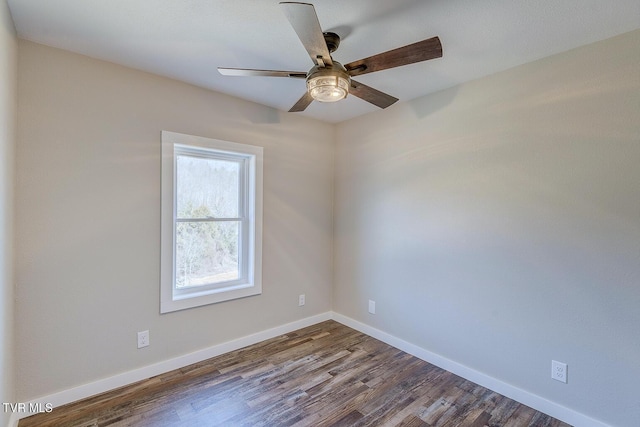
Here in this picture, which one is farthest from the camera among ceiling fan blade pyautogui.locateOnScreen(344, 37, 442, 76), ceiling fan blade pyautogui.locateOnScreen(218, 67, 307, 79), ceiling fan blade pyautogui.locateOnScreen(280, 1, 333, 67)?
ceiling fan blade pyautogui.locateOnScreen(218, 67, 307, 79)

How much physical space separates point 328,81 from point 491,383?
8.26 feet

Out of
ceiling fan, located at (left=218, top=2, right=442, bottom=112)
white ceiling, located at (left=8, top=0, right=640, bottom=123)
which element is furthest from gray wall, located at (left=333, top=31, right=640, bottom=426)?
ceiling fan, located at (left=218, top=2, right=442, bottom=112)

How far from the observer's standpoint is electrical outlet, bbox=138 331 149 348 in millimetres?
2345

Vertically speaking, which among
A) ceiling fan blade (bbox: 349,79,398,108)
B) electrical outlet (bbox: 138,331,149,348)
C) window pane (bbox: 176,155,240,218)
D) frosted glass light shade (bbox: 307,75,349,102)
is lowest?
electrical outlet (bbox: 138,331,149,348)

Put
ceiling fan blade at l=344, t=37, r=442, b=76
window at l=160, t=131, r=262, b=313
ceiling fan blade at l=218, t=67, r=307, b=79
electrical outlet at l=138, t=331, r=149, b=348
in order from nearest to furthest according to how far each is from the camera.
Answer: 1. ceiling fan blade at l=344, t=37, r=442, b=76
2. ceiling fan blade at l=218, t=67, r=307, b=79
3. electrical outlet at l=138, t=331, r=149, b=348
4. window at l=160, t=131, r=262, b=313

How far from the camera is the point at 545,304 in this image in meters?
2.06

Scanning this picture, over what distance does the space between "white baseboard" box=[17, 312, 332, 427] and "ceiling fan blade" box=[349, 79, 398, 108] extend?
2.47 meters

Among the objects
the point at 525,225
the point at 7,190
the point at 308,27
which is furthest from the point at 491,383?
the point at 7,190

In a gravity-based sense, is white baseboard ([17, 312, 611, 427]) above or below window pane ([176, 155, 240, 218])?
below

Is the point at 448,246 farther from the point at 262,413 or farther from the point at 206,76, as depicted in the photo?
the point at 206,76

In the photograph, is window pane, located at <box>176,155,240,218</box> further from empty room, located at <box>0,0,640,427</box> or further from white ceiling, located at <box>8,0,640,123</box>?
white ceiling, located at <box>8,0,640,123</box>

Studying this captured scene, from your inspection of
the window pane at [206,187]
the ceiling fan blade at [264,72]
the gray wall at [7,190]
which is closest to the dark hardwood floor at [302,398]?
the gray wall at [7,190]

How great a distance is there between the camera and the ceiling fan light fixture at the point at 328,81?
158 cm

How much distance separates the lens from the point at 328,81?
5.20 ft
